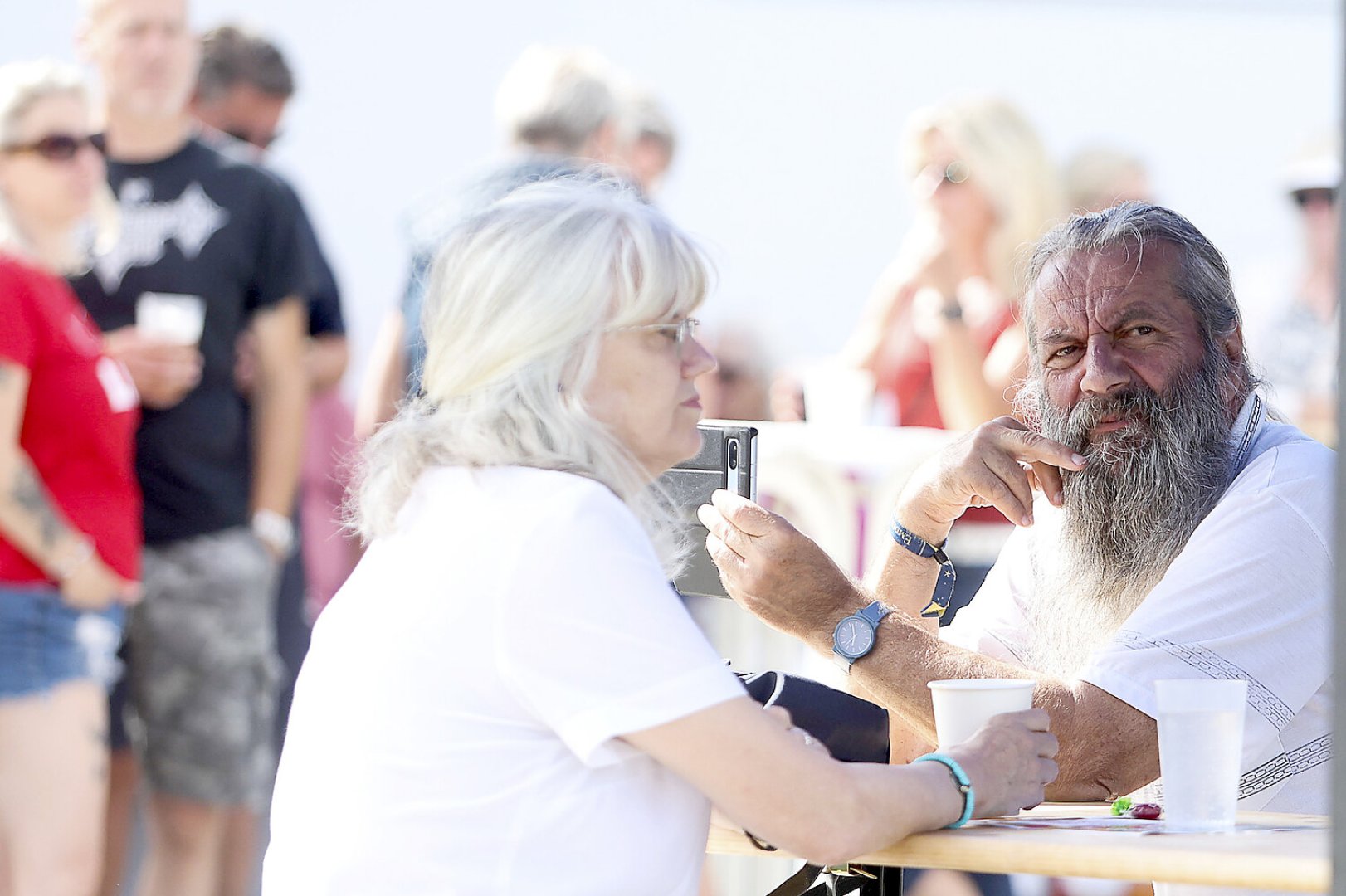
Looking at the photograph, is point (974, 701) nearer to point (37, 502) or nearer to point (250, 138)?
point (37, 502)

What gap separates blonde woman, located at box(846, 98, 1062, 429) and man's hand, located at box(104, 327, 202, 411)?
197 cm

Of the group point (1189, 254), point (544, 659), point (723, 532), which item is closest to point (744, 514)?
point (723, 532)

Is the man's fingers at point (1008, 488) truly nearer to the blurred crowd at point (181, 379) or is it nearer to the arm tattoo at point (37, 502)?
the blurred crowd at point (181, 379)

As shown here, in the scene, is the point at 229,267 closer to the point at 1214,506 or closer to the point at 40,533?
the point at 40,533

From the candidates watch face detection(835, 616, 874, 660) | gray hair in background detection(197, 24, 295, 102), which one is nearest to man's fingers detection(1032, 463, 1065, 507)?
watch face detection(835, 616, 874, 660)

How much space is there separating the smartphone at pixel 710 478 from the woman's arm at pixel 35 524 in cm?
174

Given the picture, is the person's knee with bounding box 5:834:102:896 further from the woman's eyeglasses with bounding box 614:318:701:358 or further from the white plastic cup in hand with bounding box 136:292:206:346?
the woman's eyeglasses with bounding box 614:318:701:358

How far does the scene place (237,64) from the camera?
5004mm

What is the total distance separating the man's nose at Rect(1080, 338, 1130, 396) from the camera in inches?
98.3

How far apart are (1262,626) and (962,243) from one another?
8.63 feet

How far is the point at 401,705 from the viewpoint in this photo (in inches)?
70.3

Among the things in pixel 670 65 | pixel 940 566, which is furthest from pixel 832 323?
pixel 940 566

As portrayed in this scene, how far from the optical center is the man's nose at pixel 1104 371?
2.50m

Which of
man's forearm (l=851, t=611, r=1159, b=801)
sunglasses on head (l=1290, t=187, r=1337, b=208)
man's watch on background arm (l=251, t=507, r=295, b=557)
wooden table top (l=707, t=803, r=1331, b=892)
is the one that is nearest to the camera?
wooden table top (l=707, t=803, r=1331, b=892)
